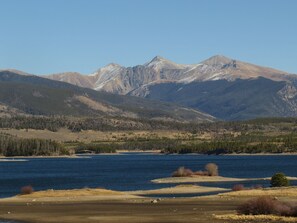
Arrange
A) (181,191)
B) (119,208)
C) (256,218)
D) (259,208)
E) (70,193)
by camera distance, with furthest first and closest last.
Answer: (181,191), (70,193), (119,208), (259,208), (256,218)

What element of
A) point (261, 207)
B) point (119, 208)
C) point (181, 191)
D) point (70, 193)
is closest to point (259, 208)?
point (261, 207)

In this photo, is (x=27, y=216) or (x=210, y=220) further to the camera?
(x=27, y=216)

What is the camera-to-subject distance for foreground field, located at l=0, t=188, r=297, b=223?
73.0 metres

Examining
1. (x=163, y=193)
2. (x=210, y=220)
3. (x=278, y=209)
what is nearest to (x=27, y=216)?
(x=210, y=220)

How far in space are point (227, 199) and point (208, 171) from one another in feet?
218

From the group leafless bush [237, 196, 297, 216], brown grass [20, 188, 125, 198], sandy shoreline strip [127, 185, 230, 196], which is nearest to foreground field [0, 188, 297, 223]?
brown grass [20, 188, 125, 198]

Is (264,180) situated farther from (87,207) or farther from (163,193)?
(87,207)

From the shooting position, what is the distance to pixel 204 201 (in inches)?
3716

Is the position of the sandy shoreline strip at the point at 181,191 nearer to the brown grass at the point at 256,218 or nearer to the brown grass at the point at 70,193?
the brown grass at the point at 70,193

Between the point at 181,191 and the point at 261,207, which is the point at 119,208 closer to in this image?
the point at 261,207

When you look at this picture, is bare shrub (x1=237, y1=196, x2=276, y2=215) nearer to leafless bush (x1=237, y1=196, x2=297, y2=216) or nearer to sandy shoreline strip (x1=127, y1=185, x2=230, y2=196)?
leafless bush (x1=237, y1=196, x2=297, y2=216)

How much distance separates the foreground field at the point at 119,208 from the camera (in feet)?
240

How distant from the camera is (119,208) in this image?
284ft

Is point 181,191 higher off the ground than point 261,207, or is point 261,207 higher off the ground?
point 261,207
